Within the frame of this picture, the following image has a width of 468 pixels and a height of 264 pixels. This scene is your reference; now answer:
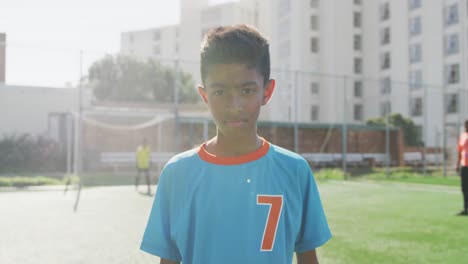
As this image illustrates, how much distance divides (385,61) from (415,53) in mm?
3491

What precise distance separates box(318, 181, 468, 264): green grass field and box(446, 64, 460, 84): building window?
72.5 ft

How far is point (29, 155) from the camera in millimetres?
14766

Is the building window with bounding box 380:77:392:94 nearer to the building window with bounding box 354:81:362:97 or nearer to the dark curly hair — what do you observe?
the building window with bounding box 354:81:362:97

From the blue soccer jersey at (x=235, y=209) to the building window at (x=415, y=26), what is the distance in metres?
35.4

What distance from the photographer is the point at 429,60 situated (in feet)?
108

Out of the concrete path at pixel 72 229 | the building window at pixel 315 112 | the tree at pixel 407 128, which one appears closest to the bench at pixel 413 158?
the tree at pixel 407 128

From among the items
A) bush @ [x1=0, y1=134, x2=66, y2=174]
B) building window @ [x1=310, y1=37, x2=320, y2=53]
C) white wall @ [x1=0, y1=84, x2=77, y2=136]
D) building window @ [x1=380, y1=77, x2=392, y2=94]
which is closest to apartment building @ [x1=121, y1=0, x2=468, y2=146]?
building window @ [x1=310, y1=37, x2=320, y2=53]

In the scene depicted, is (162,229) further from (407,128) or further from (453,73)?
(453,73)

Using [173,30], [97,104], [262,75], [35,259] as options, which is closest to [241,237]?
[262,75]

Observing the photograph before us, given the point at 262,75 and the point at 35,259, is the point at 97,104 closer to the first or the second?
the point at 35,259

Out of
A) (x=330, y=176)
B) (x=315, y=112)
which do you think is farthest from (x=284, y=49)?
(x=330, y=176)

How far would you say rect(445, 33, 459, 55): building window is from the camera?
30.7 meters

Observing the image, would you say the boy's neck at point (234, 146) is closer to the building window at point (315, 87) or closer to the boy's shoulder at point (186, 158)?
the boy's shoulder at point (186, 158)

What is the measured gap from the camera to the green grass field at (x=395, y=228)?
4750mm
